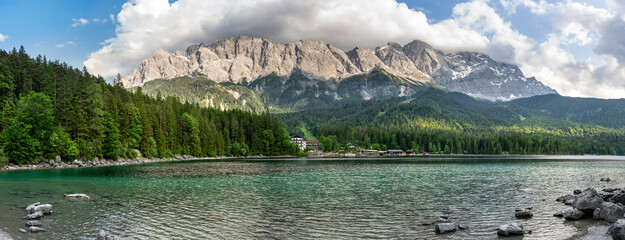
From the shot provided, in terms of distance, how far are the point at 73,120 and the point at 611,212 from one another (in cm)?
10849

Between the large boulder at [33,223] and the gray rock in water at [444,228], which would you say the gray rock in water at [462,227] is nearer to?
the gray rock in water at [444,228]

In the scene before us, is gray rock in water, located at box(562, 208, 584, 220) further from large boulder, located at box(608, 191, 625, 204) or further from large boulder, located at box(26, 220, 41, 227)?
large boulder, located at box(26, 220, 41, 227)

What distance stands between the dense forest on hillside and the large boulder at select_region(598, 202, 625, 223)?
100561 millimetres

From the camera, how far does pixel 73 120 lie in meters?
92.4

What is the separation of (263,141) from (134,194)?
152 meters

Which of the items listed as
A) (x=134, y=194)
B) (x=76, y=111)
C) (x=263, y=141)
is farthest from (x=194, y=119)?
(x=134, y=194)

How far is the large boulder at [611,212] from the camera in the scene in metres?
23.7

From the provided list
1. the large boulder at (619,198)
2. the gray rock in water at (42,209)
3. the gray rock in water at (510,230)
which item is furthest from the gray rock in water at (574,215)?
the gray rock in water at (42,209)

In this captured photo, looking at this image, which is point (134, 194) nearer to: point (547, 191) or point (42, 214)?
point (42, 214)

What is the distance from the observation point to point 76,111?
9375 centimetres

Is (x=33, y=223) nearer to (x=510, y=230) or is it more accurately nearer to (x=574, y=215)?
(x=510, y=230)

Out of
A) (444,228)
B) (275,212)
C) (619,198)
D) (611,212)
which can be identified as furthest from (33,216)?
(619,198)

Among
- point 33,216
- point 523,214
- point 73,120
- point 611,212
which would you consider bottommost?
point 523,214

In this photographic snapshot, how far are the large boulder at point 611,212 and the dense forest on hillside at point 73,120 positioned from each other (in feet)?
330
